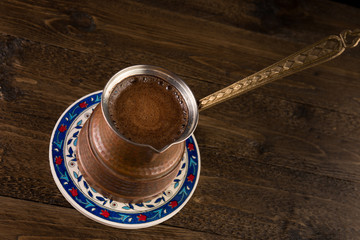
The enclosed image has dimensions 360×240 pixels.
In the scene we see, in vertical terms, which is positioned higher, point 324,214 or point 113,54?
point 113,54

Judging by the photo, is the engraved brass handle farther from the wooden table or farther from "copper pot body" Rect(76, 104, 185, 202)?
the wooden table

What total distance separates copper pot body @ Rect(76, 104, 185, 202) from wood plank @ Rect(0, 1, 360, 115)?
35cm

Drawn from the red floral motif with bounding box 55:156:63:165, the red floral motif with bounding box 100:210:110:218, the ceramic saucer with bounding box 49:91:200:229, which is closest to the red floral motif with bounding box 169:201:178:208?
the ceramic saucer with bounding box 49:91:200:229

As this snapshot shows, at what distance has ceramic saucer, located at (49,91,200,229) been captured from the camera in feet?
2.64

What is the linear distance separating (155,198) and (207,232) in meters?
0.17

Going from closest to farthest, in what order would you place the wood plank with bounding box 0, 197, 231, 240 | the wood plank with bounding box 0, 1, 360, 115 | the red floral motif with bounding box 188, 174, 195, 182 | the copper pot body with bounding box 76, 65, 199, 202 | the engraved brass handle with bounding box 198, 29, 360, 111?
the engraved brass handle with bounding box 198, 29, 360, 111
the copper pot body with bounding box 76, 65, 199, 202
the wood plank with bounding box 0, 197, 231, 240
the red floral motif with bounding box 188, 174, 195, 182
the wood plank with bounding box 0, 1, 360, 115

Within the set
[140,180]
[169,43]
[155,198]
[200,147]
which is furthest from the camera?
[169,43]

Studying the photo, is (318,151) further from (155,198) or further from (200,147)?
(155,198)

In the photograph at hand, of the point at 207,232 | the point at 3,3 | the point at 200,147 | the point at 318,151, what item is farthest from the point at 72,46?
the point at 318,151

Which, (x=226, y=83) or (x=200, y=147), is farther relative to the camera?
(x=226, y=83)

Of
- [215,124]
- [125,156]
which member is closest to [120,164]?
[125,156]

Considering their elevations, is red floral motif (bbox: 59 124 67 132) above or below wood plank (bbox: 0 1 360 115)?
below

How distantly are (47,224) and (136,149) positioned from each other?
33 centimetres

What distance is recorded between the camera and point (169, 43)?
1096 mm
